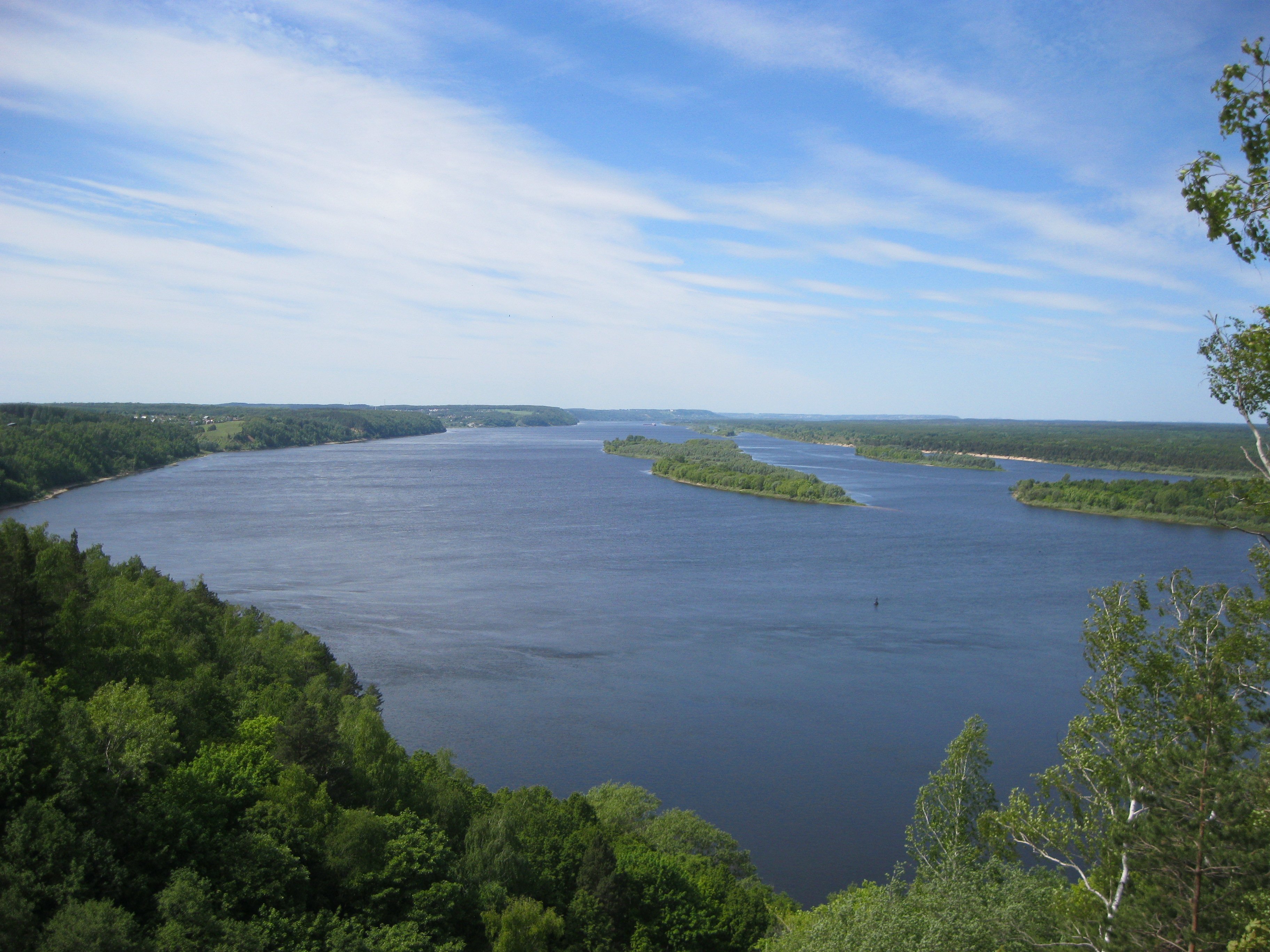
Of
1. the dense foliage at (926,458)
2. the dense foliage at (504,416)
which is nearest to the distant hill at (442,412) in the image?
the dense foliage at (504,416)

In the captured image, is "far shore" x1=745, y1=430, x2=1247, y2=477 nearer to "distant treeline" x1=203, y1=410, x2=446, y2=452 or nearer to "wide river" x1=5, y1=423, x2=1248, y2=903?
"wide river" x1=5, y1=423, x2=1248, y2=903

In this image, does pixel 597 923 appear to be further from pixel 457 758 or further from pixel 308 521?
pixel 308 521

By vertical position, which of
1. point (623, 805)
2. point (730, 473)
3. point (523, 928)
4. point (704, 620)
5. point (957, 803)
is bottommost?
point (623, 805)

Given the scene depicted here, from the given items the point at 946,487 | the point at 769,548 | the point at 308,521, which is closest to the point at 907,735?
the point at 769,548

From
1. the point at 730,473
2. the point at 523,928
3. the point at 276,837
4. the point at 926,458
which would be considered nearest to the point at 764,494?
the point at 730,473

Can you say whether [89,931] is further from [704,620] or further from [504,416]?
[504,416]
